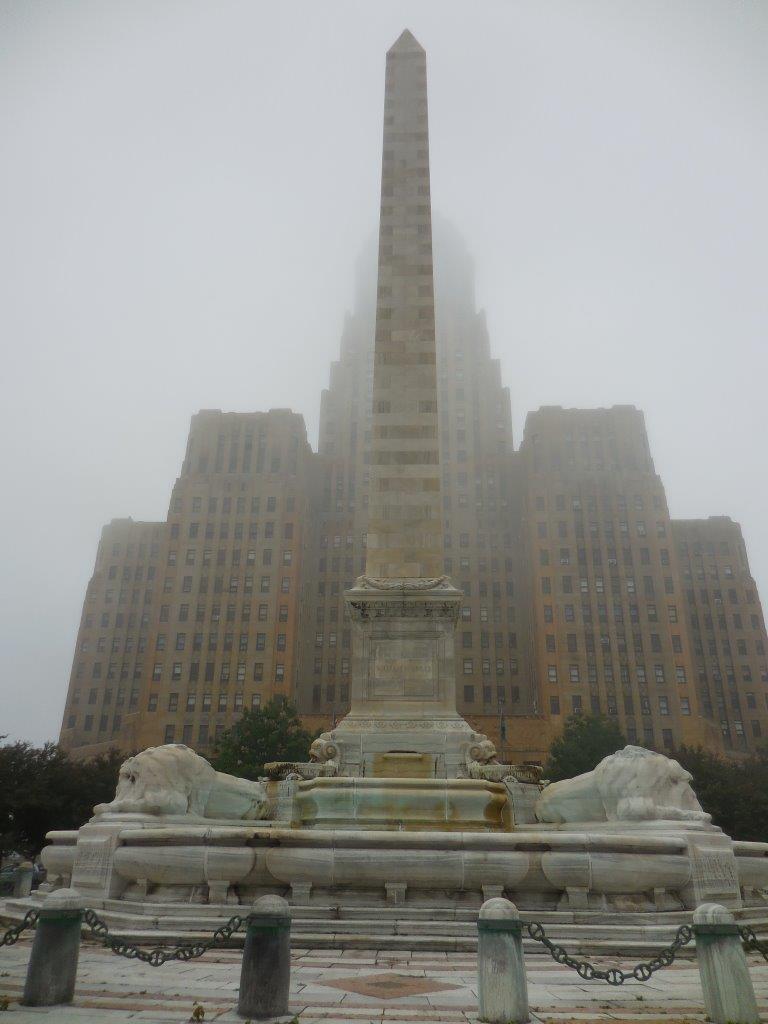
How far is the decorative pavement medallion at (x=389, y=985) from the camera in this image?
6531 millimetres

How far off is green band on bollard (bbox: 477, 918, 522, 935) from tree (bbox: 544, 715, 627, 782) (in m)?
46.8

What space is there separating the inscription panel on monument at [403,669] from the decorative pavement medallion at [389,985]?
859 centimetres

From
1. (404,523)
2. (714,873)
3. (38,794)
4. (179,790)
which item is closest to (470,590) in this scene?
(38,794)

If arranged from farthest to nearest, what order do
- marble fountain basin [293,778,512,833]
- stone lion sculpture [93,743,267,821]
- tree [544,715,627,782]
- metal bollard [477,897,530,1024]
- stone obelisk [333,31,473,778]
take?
tree [544,715,627,782] → stone obelisk [333,31,473,778] → marble fountain basin [293,778,512,833] → stone lion sculpture [93,743,267,821] → metal bollard [477,897,530,1024]

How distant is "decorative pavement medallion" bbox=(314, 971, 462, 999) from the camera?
653 cm

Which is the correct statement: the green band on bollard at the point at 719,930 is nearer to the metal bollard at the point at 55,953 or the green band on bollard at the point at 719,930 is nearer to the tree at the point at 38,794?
the metal bollard at the point at 55,953

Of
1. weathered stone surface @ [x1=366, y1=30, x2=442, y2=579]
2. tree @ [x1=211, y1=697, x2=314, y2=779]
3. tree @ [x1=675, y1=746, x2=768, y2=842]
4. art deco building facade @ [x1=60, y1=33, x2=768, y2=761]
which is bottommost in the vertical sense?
tree @ [x1=675, y1=746, x2=768, y2=842]

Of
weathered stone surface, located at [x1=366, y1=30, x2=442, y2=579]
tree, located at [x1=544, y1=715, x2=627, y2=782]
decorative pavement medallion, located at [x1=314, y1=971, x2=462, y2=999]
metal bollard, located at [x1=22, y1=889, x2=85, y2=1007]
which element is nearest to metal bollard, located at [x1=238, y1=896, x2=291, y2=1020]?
decorative pavement medallion, located at [x1=314, y1=971, x2=462, y2=999]

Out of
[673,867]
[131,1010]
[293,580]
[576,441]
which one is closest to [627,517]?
[576,441]

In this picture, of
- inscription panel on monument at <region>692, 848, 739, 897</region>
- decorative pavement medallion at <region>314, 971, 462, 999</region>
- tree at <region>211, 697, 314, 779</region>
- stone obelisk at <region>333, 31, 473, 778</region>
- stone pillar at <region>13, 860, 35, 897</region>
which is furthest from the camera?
tree at <region>211, 697, 314, 779</region>

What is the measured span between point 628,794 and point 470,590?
9175 centimetres

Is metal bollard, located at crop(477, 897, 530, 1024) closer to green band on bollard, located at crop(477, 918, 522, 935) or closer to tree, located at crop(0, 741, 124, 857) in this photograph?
green band on bollard, located at crop(477, 918, 522, 935)

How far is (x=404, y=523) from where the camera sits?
18906 mm

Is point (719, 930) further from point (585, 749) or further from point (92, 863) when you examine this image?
point (585, 749)
